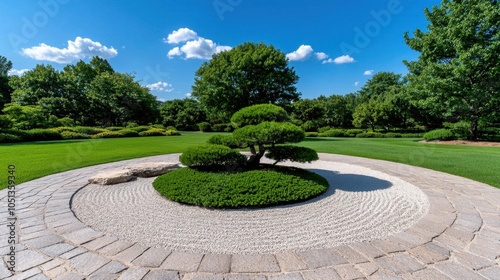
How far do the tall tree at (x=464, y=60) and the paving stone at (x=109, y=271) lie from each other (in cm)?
1862

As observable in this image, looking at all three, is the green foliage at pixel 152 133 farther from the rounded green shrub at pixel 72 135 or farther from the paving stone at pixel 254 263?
the paving stone at pixel 254 263

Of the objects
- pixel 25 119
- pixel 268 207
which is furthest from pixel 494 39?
pixel 25 119

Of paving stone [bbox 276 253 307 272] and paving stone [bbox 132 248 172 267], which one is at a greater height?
paving stone [bbox 132 248 172 267]

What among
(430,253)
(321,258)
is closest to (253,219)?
(321,258)

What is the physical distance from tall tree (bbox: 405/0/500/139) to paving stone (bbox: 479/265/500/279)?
16124mm

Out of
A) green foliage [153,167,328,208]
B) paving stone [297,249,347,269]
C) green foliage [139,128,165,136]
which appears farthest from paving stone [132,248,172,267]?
green foliage [139,128,165,136]

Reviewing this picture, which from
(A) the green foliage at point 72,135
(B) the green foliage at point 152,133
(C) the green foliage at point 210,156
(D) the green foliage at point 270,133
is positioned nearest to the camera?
(D) the green foliage at point 270,133

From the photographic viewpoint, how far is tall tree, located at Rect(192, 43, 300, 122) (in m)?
18.9

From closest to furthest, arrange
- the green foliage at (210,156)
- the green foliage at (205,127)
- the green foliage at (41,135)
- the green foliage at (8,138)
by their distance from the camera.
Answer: the green foliage at (210,156)
the green foliage at (8,138)
the green foliage at (41,135)
the green foliage at (205,127)

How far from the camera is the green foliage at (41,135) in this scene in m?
14.9

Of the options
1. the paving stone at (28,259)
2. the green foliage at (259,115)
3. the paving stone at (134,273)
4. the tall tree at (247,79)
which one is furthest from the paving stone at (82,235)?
the tall tree at (247,79)

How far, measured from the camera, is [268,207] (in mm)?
3676

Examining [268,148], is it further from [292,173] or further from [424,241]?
[424,241]

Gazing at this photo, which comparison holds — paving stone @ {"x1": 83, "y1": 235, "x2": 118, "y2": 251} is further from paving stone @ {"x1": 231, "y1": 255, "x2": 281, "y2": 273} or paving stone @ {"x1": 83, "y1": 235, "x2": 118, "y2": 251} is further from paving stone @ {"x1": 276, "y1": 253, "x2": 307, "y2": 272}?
paving stone @ {"x1": 276, "y1": 253, "x2": 307, "y2": 272}
